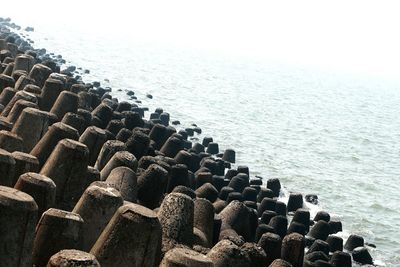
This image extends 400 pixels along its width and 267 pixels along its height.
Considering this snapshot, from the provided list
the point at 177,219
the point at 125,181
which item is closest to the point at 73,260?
the point at 177,219

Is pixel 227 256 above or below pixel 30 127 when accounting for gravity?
below

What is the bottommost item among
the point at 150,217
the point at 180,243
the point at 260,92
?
the point at 260,92

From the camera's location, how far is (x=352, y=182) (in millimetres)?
28125

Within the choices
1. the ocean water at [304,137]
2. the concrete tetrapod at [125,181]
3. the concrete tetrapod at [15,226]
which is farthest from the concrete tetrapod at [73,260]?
the ocean water at [304,137]

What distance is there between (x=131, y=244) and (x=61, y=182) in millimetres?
1863

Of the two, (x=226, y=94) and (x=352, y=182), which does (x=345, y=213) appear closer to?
(x=352, y=182)

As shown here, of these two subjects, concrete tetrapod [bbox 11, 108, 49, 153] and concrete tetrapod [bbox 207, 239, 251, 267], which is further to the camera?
concrete tetrapod [bbox 11, 108, 49, 153]

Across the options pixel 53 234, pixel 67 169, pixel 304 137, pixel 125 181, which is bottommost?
pixel 304 137

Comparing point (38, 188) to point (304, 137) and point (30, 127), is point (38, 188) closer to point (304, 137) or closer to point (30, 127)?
point (30, 127)

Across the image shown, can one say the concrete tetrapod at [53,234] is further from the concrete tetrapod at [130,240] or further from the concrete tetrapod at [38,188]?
the concrete tetrapod at [38,188]

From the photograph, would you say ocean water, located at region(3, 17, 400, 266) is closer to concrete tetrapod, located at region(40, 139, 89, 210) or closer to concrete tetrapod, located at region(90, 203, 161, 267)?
concrete tetrapod, located at region(40, 139, 89, 210)

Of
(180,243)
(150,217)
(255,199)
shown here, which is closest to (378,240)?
(255,199)

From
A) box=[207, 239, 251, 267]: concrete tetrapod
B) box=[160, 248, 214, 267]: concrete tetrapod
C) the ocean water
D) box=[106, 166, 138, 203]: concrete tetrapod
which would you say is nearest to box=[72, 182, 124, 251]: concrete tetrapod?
box=[207, 239, 251, 267]: concrete tetrapod

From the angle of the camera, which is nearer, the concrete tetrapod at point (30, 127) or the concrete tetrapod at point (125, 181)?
the concrete tetrapod at point (125, 181)
